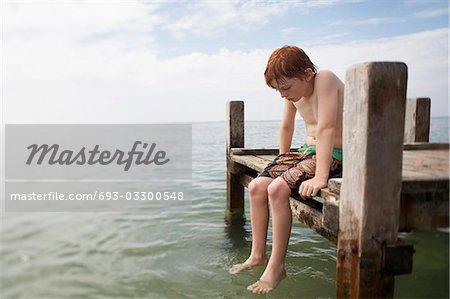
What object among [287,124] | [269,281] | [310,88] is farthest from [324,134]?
[269,281]

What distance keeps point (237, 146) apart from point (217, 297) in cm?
269

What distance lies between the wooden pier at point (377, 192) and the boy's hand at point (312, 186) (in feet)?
0.54

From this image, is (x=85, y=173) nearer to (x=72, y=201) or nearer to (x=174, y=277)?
(x=72, y=201)

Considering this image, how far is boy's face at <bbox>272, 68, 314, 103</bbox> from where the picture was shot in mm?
3104

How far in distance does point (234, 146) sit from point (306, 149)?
106 inches

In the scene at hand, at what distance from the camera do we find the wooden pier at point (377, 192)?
2.17 meters

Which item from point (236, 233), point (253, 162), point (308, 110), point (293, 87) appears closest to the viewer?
point (293, 87)

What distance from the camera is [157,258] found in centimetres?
491

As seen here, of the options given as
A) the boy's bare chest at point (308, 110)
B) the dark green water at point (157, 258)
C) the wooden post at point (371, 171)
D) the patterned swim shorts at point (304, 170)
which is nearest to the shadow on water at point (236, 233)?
the dark green water at point (157, 258)

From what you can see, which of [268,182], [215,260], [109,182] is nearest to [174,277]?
[215,260]

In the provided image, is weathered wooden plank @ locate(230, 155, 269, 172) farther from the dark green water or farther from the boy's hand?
the boy's hand

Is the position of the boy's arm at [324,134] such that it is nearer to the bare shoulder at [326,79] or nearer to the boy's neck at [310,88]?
the bare shoulder at [326,79]

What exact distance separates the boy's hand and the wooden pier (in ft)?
0.54

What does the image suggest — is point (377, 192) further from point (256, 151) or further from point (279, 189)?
point (256, 151)
